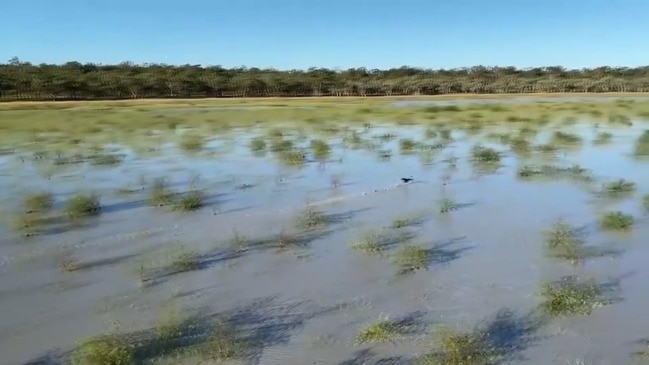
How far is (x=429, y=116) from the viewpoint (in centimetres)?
3903

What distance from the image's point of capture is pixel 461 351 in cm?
543

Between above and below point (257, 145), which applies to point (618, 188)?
below

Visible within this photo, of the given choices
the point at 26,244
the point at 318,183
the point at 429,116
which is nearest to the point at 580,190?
the point at 318,183

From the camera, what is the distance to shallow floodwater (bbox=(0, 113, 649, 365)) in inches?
233

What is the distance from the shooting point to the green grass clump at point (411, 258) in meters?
8.08

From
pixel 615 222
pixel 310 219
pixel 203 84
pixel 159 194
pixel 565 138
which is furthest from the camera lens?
pixel 203 84

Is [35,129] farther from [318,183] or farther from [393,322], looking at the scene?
[393,322]

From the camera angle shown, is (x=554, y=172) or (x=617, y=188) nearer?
(x=617, y=188)

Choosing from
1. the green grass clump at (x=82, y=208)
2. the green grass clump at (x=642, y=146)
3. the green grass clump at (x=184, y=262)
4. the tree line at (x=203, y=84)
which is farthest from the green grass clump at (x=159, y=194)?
the tree line at (x=203, y=84)

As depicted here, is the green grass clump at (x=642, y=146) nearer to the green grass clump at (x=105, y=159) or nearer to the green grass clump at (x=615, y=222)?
the green grass clump at (x=615, y=222)

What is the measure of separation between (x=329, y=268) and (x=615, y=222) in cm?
544

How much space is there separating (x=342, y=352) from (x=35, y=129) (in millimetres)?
28323

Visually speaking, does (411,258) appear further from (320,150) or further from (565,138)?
(565,138)

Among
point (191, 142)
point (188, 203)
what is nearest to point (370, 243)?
point (188, 203)
